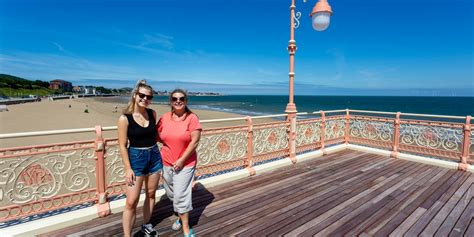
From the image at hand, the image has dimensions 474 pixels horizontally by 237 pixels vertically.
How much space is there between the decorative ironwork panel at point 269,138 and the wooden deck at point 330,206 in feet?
1.68

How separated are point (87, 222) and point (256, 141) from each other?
2975 mm

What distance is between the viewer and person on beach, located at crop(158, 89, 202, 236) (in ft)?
7.49

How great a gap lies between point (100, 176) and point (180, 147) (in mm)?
1406

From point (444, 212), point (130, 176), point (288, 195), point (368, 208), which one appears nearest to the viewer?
point (130, 176)

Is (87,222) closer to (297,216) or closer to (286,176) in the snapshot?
(297,216)

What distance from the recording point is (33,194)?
2.63m

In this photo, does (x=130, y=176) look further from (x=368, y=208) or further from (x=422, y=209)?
(x=422, y=209)

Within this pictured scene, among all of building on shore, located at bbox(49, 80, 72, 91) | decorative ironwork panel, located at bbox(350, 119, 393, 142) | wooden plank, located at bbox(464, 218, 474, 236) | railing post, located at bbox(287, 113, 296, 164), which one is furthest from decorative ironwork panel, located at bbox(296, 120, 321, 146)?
building on shore, located at bbox(49, 80, 72, 91)

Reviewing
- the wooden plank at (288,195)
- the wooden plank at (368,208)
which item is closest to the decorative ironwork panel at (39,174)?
the wooden plank at (288,195)

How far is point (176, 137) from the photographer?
2.28m

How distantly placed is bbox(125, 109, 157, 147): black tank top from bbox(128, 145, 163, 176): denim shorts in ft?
0.16

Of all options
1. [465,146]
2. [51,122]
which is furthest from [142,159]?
[51,122]

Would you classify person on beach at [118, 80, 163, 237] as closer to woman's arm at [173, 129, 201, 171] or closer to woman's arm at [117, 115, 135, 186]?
woman's arm at [117, 115, 135, 186]

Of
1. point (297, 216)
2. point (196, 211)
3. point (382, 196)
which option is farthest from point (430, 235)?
point (196, 211)
